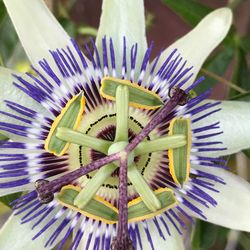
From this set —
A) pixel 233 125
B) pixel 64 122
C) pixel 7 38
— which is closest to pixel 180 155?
pixel 233 125

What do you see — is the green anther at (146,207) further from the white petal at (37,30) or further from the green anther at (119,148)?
the white petal at (37,30)

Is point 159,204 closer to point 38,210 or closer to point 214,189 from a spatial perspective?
point 214,189

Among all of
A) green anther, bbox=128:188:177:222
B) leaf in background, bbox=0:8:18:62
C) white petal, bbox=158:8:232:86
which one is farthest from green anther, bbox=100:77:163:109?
leaf in background, bbox=0:8:18:62

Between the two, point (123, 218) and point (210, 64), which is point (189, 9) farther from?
point (123, 218)

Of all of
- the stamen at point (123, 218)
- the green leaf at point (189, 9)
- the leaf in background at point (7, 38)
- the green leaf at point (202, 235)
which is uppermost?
the green leaf at point (189, 9)

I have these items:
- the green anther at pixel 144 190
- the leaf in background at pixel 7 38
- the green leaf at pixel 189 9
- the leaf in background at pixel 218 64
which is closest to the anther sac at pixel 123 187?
the green anther at pixel 144 190

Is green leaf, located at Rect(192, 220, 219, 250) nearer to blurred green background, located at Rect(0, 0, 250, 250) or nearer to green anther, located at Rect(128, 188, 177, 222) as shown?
blurred green background, located at Rect(0, 0, 250, 250)
